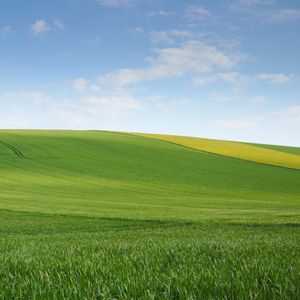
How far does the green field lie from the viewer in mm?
2895

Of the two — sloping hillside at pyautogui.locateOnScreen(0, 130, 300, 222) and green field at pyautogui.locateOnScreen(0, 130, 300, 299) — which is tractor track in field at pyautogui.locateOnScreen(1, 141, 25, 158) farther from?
green field at pyautogui.locateOnScreen(0, 130, 300, 299)

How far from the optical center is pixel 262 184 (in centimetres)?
6131

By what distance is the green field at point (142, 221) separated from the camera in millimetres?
2895

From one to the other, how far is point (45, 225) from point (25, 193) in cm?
2265

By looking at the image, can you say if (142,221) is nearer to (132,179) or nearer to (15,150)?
(132,179)

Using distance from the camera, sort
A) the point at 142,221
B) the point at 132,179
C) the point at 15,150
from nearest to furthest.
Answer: the point at 142,221, the point at 132,179, the point at 15,150

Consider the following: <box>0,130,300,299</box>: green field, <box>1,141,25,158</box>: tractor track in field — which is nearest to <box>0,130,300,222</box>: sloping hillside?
<box>1,141,25,158</box>: tractor track in field

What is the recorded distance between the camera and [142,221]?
87.6 feet

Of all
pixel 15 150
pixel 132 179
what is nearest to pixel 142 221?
pixel 132 179

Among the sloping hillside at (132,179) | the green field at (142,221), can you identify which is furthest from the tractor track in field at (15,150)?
the green field at (142,221)

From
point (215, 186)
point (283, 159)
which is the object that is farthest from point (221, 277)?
point (283, 159)

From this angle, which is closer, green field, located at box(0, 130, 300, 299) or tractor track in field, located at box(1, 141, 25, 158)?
green field, located at box(0, 130, 300, 299)

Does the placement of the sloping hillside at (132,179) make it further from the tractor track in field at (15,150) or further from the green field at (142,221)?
the green field at (142,221)

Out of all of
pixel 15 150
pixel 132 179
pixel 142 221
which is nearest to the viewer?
pixel 142 221
